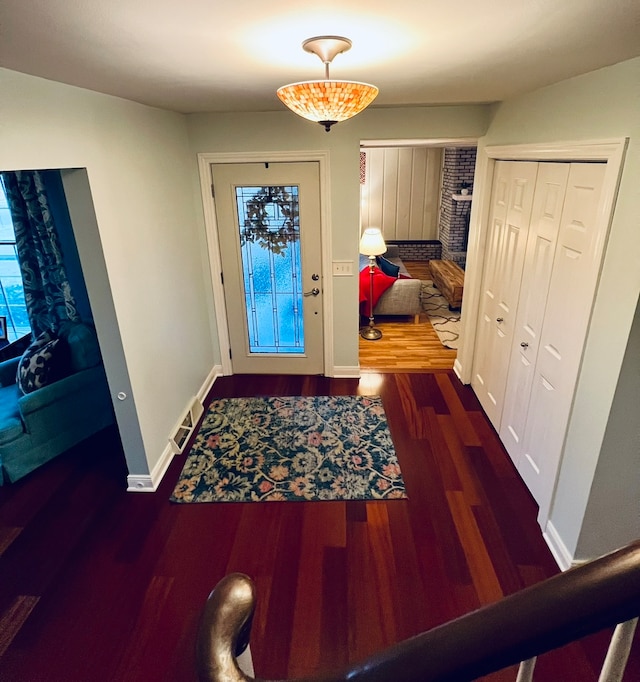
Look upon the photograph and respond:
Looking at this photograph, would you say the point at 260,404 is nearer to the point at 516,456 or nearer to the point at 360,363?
the point at 360,363

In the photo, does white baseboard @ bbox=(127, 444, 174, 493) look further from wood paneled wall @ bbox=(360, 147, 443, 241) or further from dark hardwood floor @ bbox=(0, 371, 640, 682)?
wood paneled wall @ bbox=(360, 147, 443, 241)

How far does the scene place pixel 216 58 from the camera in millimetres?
1713

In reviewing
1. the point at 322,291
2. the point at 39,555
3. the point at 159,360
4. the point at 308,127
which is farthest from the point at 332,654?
the point at 308,127

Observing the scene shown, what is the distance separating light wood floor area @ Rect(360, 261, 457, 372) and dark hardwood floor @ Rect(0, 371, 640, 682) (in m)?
1.41

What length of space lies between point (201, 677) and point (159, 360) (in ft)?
9.48

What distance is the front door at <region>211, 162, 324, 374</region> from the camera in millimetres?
3918

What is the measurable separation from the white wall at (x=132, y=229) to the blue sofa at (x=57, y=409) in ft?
2.11

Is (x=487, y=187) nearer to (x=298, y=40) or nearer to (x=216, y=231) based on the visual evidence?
(x=216, y=231)

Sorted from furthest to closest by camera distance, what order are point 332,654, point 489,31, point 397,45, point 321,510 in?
point 321,510 < point 332,654 < point 397,45 < point 489,31

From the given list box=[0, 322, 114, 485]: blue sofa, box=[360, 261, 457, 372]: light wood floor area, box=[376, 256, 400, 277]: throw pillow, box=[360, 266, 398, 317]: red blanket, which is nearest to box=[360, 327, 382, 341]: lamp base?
box=[360, 261, 457, 372]: light wood floor area

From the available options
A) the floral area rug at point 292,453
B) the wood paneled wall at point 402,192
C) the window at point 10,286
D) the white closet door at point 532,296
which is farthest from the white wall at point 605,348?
the wood paneled wall at point 402,192

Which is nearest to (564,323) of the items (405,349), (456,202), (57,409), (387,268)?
(405,349)

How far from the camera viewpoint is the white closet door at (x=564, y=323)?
2164 mm

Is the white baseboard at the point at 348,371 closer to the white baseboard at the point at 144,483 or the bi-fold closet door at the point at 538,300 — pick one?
the bi-fold closet door at the point at 538,300
